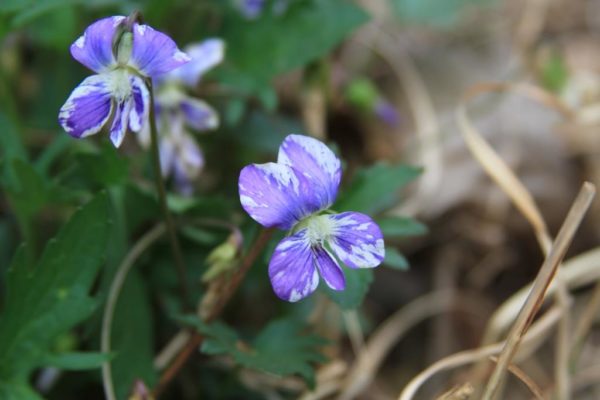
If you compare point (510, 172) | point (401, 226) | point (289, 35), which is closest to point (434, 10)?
point (289, 35)

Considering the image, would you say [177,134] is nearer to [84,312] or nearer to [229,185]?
[229,185]

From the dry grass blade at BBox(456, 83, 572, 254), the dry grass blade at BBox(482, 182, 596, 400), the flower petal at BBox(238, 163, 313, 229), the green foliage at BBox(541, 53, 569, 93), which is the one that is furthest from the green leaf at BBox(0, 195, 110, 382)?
the green foliage at BBox(541, 53, 569, 93)

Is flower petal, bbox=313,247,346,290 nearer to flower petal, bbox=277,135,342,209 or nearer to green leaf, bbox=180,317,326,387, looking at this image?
flower petal, bbox=277,135,342,209

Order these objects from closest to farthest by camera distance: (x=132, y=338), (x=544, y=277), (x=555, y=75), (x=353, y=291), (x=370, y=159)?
(x=544, y=277) < (x=353, y=291) < (x=132, y=338) < (x=555, y=75) < (x=370, y=159)

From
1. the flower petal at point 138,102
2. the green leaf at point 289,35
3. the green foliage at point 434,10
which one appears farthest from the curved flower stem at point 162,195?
the green foliage at point 434,10

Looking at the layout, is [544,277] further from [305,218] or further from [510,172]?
[510,172]

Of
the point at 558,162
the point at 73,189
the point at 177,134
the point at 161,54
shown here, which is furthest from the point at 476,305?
the point at 161,54

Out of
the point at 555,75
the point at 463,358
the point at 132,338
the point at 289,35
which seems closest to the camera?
the point at 463,358

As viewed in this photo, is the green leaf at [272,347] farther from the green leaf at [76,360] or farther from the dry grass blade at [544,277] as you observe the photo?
the dry grass blade at [544,277]
